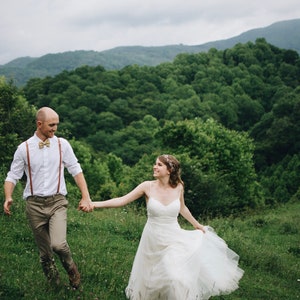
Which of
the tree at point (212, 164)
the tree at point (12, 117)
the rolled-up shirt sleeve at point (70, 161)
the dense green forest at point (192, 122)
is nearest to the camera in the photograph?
the rolled-up shirt sleeve at point (70, 161)

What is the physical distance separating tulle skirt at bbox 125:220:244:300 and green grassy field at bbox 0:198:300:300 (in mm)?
547

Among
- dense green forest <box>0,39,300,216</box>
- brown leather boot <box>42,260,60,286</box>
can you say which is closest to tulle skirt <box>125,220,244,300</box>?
brown leather boot <box>42,260,60,286</box>

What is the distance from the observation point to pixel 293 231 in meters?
18.9

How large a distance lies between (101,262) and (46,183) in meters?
2.60

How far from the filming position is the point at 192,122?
42.6 meters

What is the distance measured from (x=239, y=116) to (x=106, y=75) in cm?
3730

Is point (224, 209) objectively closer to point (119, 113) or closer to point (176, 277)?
point (176, 277)

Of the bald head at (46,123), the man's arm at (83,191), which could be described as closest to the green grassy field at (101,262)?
the man's arm at (83,191)

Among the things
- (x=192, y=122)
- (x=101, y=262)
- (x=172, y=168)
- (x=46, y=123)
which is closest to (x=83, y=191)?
(x=46, y=123)

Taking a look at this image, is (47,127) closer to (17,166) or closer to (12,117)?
(17,166)

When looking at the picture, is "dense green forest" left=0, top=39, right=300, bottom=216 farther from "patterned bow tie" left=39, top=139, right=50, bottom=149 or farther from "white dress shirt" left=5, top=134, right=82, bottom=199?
"patterned bow tie" left=39, top=139, right=50, bottom=149

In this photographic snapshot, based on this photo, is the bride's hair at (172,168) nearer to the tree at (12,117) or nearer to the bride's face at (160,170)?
the bride's face at (160,170)

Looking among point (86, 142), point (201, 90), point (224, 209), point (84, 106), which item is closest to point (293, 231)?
point (224, 209)

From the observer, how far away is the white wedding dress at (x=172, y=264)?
6.49 meters
